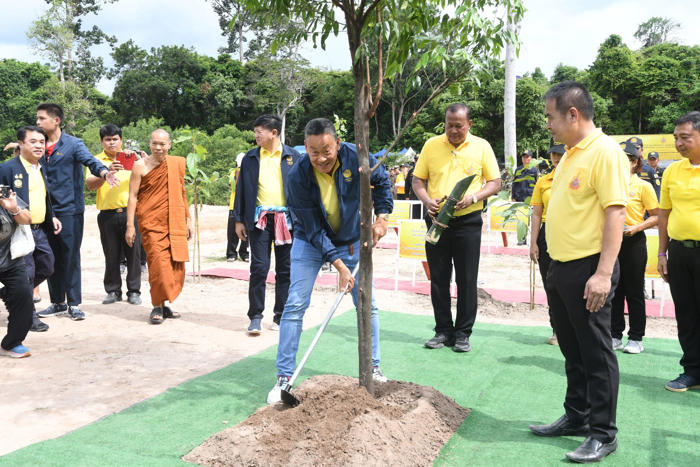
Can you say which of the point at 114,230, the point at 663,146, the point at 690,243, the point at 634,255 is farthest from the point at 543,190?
the point at 663,146

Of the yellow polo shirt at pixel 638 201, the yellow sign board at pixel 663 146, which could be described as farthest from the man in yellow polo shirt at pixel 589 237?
the yellow sign board at pixel 663 146

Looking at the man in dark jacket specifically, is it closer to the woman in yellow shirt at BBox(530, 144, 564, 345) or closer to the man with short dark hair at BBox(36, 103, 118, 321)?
the man with short dark hair at BBox(36, 103, 118, 321)

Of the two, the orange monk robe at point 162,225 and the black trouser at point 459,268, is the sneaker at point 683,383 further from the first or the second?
the orange monk robe at point 162,225

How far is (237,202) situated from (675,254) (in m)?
3.77

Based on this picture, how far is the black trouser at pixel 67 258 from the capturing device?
19.9 feet

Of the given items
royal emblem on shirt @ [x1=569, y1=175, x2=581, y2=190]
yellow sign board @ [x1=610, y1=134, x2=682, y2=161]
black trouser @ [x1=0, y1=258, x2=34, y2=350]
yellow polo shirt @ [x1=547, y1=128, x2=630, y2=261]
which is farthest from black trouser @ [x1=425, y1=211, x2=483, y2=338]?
yellow sign board @ [x1=610, y1=134, x2=682, y2=161]

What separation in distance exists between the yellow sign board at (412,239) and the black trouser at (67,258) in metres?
3.89

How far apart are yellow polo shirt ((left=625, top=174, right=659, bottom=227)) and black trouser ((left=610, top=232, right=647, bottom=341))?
0.14 m

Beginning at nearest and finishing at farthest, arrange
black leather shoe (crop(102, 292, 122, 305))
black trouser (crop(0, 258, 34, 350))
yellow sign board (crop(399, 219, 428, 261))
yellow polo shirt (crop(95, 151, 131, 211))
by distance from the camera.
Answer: black trouser (crop(0, 258, 34, 350)) < yellow polo shirt (crop(95, 151, 131, 211)) < black leather shoe (crop(102, 292, 122, 305)) < yellow sign board (crop(399, 219, 428, 261))

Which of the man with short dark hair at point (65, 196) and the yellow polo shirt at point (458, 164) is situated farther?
the man with short dark hair at point (65, 196)

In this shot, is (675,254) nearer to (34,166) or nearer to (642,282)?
(642,282)

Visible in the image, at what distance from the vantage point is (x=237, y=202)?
556cm

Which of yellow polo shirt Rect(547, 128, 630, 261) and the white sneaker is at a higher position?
yellow polo shirt Rect(547, 128, 630, 261)

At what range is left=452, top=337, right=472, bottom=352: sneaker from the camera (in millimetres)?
4797
